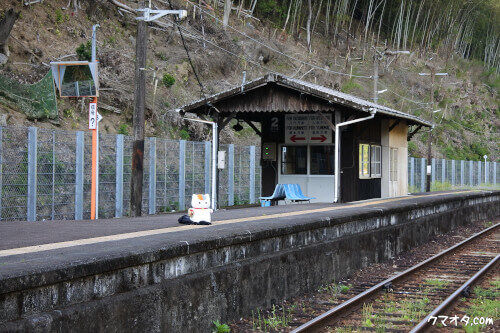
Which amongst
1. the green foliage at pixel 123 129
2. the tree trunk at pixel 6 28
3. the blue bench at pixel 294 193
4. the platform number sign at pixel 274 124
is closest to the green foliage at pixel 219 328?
the blue bench at pixel 294 193

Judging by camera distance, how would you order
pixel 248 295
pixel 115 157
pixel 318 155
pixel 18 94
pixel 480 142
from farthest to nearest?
pixel 480 142, pixel 18 94, pixel 318 155, pixel 115 157, pixel 248 295

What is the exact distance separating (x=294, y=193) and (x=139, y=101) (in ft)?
22.4

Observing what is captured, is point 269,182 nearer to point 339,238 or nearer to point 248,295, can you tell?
point 339,238

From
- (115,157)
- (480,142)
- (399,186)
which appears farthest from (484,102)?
(115,157)

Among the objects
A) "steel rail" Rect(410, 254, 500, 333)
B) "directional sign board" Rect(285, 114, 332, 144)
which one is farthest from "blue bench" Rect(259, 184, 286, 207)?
"steel rail" Rect(410, 254, 500, 333)

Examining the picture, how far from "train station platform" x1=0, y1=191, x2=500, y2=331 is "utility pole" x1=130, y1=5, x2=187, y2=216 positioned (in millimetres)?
3613

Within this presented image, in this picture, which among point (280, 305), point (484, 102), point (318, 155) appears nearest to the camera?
point (280, 305)

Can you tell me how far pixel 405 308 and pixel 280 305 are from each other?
187cm

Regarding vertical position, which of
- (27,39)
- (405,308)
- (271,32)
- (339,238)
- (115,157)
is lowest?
(405,308)

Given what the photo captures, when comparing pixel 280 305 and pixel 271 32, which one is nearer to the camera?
pixel 280 305

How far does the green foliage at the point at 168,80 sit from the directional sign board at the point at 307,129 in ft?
50.4

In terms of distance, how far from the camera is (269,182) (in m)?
21.3

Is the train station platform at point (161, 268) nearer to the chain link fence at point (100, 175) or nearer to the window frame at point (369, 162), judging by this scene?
the chain link fence at point (100, 175)

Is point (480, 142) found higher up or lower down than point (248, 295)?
higher up
